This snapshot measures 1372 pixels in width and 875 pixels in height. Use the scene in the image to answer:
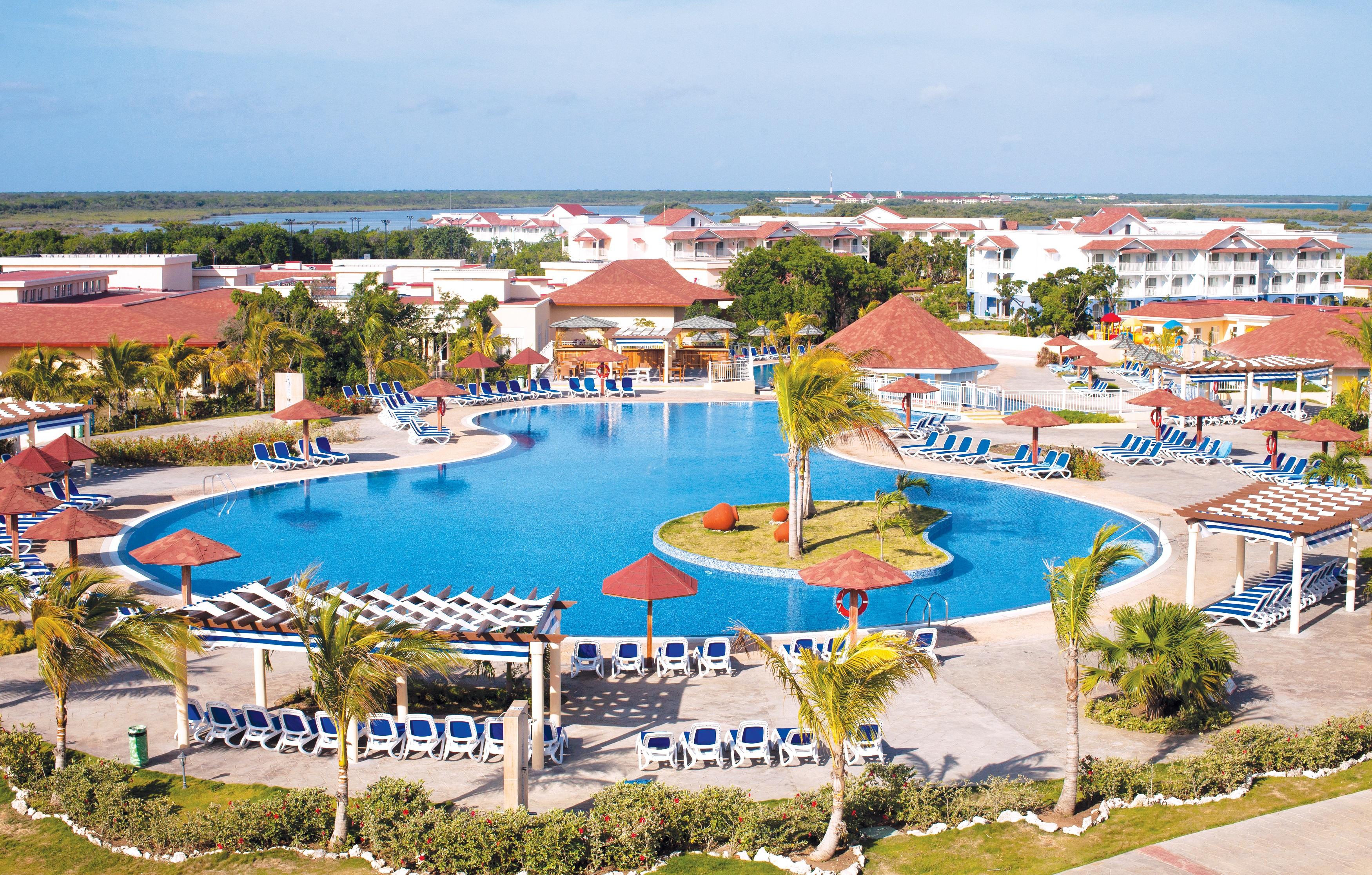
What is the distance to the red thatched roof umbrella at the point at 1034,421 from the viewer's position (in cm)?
2806

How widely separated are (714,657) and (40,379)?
2216 centimetres

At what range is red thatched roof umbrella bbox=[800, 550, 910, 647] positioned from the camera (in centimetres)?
1535

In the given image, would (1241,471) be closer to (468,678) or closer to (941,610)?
(941,610)

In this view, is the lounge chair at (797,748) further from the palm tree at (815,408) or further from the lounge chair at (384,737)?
the palm tree at (815,408)

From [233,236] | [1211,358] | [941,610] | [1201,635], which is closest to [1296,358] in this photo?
[1211,358]

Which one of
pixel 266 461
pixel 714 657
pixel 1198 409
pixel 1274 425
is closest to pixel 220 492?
pixel 266 461

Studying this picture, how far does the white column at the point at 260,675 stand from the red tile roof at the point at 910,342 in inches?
1047

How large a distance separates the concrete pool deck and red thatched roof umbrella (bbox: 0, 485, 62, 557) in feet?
14.5

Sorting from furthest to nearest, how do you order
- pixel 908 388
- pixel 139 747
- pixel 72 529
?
pixel 908 388, pixel 72 529, pixel 139 747

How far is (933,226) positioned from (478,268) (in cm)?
7370

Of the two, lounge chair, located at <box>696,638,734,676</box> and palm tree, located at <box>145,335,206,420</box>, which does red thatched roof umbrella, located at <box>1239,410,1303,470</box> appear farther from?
palm tree, located at <box>145,335,206,420</box>

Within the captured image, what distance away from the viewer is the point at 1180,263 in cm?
8025

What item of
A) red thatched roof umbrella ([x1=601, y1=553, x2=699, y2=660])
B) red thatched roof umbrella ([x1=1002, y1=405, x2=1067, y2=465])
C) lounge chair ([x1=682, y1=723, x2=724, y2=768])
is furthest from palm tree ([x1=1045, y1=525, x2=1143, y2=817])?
red thatched roof umbrella ([x1=1002, y1=405, x2=1067, y2=465])

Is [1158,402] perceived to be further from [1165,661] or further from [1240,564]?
[1165,661]
